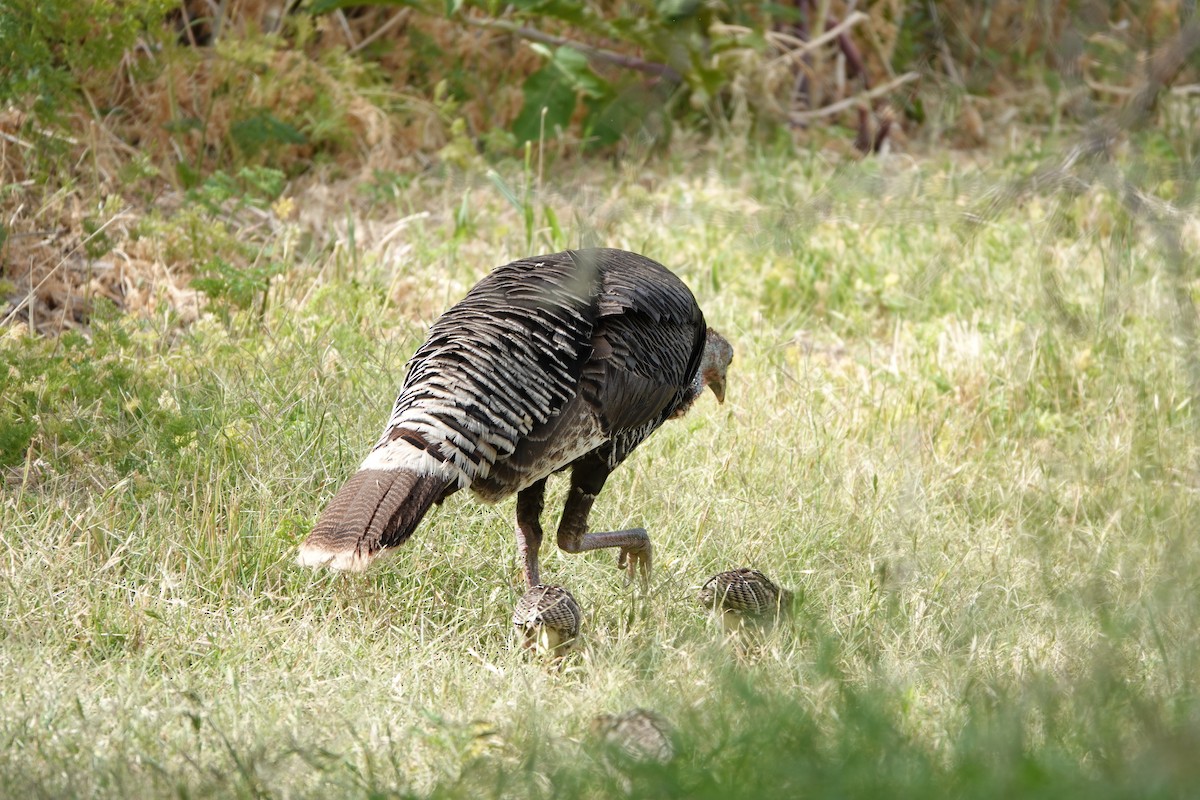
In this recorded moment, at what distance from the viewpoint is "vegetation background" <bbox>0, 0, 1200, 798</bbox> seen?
11.2ft

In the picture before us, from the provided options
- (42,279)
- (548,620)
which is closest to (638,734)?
(548,620)

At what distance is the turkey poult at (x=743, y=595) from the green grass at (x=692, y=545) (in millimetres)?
110

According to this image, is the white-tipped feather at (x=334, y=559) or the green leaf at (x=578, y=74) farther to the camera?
the green leaf at (x=578, y=74)

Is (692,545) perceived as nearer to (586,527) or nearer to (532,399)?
(586,527)

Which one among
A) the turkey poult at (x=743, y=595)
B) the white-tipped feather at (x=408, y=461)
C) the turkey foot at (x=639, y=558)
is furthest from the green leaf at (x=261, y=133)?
the turkey poult at (x=743, y=595)

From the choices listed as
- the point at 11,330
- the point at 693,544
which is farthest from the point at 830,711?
the point at 11,330

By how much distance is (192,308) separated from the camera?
659 cm

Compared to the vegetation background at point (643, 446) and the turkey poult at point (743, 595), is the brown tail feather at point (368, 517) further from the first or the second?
the turkey poult at point (743, 595)

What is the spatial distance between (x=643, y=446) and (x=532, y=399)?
5.61ft

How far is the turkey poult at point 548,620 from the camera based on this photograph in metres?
4.28

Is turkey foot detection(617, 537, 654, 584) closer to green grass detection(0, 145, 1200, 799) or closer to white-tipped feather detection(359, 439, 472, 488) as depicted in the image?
green grass detection(0, 145, 1200, 799)

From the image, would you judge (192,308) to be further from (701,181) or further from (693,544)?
(701,181)

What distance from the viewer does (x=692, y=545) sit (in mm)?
5312

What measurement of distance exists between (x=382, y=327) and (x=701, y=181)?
116 inches
